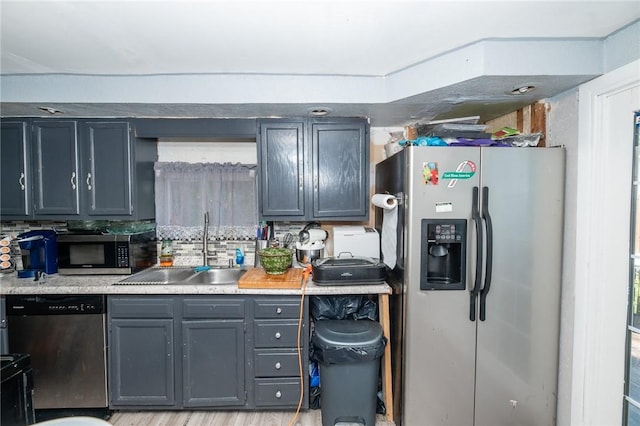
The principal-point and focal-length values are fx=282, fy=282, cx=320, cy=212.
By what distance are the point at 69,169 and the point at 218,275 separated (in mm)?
1416

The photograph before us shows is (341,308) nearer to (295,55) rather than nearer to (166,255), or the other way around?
(166,255)

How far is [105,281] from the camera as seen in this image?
6.78 ft

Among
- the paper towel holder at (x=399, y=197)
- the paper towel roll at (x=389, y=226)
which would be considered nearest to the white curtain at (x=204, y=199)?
the paper towel roll at (x=389, y=226)

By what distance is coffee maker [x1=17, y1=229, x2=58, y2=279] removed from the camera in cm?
212

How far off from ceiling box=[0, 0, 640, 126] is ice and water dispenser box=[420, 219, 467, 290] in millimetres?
814

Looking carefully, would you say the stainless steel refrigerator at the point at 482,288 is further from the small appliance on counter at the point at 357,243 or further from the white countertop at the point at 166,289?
the small appliance on counter at the point at 357,243

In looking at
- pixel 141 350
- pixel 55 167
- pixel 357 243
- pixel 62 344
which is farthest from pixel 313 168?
pixel 62 344

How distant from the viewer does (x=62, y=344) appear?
1944mm

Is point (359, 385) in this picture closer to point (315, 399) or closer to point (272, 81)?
point (315, 399)

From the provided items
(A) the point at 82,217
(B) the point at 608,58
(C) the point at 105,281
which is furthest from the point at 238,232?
(B) the point at 608,58

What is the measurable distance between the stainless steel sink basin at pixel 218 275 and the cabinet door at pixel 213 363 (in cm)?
42

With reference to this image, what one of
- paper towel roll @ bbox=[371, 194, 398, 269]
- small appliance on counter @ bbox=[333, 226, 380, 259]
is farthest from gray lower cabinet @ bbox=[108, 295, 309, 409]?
paper towel roll @ bbox=[371, 194, 398, 269]

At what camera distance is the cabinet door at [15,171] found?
2.18 metres

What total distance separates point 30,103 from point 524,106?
3449 millimetres
